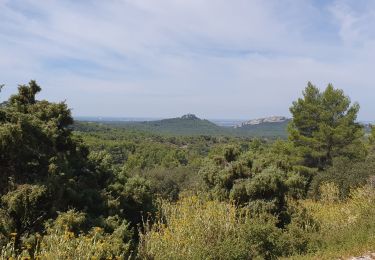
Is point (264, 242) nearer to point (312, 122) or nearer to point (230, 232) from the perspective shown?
point (230, 232)

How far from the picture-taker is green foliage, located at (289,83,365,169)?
25266 millimetres

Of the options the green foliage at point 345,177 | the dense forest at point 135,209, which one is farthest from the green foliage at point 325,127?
the dense forest at point 135,209

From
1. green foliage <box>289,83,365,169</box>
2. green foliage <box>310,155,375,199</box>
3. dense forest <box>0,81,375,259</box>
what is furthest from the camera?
green foliage <box>289,83,365,169</box>

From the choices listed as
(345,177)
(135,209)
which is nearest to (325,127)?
(345,177)

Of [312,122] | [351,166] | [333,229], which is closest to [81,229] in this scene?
[333,229]

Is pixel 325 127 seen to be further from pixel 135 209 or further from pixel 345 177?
pixel 135 209

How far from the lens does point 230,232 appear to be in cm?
805

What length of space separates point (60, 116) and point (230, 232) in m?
5.16

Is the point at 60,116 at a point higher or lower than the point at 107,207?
higher

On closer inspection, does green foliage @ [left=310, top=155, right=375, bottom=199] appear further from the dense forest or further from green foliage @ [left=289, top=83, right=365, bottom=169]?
green foliage @ [left=289, top=83, right=365, bottom=169]

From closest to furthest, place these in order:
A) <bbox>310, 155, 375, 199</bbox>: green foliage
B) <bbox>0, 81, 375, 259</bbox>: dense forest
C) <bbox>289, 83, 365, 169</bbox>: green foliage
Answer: <bbox>0, 81, 375, 259</bbox>: dense forest → <bbox>310, 155, 375, 199</bbox>: green foliage → <bbox>289, 83, 365, 169</bbox>: green foliage

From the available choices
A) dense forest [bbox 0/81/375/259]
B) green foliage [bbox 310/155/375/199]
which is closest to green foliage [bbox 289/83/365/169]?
green foliage [bbox 310/155/375/199]

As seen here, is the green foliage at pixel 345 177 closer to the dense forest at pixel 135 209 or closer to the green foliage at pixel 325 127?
the dense forest at pixel 135 209

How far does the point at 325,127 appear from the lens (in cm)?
2489
